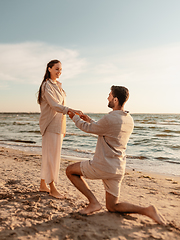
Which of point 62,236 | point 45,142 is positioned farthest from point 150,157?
point 62,236

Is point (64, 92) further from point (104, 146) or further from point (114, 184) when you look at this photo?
point (114, 184)

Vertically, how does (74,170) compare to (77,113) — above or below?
below

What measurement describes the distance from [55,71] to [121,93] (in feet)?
4.79

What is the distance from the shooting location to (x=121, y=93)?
9.30ft

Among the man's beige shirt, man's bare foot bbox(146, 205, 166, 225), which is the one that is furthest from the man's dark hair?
man's bare foot bbox(146, 205, 166, 225)

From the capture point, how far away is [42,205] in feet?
10.6

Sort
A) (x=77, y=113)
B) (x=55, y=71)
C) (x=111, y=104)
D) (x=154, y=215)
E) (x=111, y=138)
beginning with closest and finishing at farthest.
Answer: (x=154, y=215), (x=111, y=138), (x=111, y=104), (x=77, y=113), (x=55, y=71)

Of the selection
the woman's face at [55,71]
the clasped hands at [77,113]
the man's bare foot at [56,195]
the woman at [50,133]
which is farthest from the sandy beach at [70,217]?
the woman's face at [55,71]

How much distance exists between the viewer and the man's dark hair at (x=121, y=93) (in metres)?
2.83

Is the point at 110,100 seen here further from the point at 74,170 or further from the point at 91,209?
the point at 91,209

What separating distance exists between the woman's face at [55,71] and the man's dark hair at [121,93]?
1.30 metres

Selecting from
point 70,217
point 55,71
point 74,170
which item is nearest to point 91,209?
point 70,217

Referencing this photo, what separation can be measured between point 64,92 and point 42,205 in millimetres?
1971

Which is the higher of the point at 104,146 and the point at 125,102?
the point at 125,102
